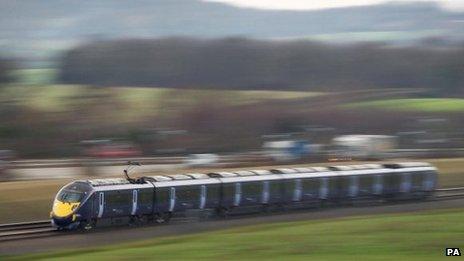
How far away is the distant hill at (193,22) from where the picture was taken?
8528 cm

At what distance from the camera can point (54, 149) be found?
137ft

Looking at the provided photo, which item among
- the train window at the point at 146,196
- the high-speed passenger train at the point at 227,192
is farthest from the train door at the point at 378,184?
the train window at the point at 146,196

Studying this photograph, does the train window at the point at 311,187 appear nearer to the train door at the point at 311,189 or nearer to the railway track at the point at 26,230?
the train door at the point at 311,189

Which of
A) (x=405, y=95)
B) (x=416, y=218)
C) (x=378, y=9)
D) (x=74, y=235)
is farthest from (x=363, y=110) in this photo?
(x=378, y=9)

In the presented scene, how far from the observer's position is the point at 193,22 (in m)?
102

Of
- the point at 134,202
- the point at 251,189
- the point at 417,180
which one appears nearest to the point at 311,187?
the point at 251,189

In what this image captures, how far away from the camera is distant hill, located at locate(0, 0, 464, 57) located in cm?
8528

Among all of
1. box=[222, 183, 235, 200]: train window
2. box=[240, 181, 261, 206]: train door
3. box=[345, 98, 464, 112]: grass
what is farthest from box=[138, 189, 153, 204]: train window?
box=[345, 98, 464, 112]: grass

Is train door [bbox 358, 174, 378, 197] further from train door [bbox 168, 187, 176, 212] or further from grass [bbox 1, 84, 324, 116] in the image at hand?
grass [bbox 1, 84, 324, 116]

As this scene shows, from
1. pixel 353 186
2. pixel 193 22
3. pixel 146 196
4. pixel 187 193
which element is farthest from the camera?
pixel 193 22

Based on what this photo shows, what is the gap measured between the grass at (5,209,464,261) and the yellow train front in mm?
4266

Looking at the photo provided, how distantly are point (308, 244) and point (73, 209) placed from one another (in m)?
8.84

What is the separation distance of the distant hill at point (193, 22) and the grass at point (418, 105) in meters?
27.7

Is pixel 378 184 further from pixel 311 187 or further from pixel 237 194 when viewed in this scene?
pixel 237 194
